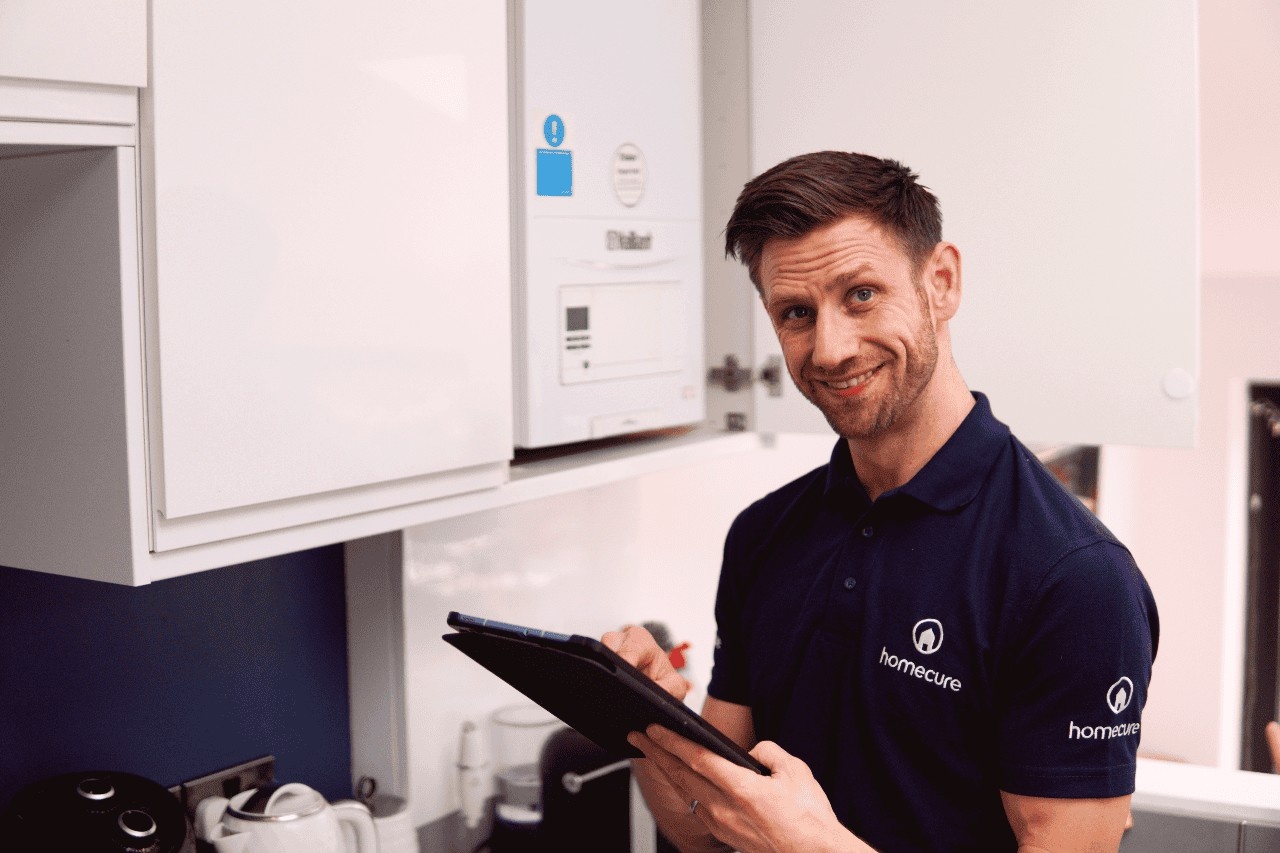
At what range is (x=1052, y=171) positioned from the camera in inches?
63.1

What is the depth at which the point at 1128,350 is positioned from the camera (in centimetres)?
157

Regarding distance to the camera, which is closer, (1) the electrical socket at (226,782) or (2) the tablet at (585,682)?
(2) the tablet at (585,682)

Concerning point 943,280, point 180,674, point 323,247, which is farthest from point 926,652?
point 180,674

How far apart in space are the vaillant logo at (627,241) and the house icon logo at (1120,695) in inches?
35.1

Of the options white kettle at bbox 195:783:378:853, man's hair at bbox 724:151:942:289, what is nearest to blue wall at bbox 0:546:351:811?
white kettle at bbox 195:783:378:853

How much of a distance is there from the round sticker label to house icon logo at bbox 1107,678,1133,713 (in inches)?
36.7

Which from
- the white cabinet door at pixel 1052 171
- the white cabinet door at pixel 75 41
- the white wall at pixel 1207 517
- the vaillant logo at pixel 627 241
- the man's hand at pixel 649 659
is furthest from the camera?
the white wall at pixel 1207 517

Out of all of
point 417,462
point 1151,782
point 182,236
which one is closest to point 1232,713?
point 1151,782

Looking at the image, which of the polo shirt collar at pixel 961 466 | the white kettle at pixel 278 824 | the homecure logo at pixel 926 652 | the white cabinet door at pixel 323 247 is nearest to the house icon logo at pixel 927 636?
the homecure logo at pixel 926 652

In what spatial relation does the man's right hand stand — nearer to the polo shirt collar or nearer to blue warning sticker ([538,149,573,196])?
the polo shirt collar

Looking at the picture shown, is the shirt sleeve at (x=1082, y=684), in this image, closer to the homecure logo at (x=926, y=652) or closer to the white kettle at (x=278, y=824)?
the homecure logo at (x=926, y=652)

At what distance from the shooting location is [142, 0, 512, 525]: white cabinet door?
1095 millimetres

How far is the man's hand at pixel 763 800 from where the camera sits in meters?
1.10

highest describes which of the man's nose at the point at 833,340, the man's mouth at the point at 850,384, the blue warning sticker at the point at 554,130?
the blue warning sticker at the point at 554,130
